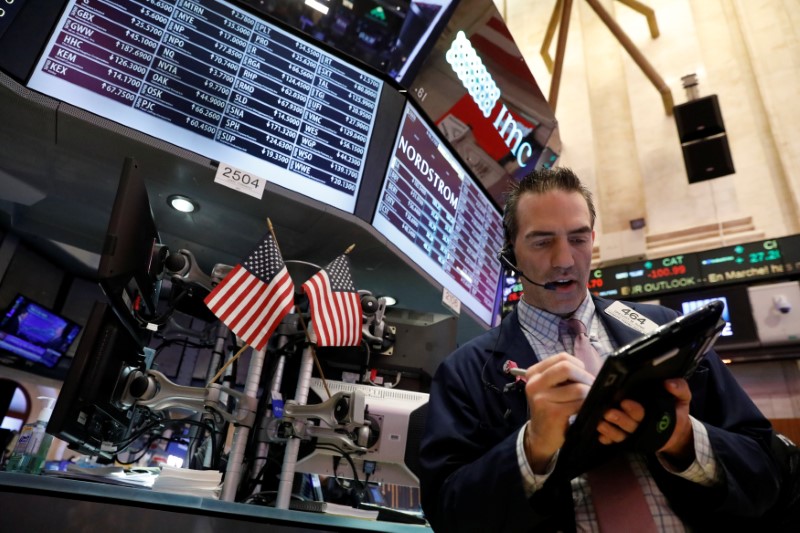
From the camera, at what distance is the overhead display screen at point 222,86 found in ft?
6.29

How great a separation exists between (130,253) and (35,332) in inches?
103

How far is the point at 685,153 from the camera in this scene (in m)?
4.64

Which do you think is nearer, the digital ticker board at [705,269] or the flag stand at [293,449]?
the flag stand at [293,449]

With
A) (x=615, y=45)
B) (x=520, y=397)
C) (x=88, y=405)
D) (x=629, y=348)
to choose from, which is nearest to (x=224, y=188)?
(x=88, y=405)

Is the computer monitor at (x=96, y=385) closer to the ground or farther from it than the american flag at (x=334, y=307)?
closer to the ground

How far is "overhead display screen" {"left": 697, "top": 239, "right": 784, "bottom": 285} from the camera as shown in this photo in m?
3.84

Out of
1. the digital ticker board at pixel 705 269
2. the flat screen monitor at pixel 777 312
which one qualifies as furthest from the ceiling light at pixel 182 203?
the flat screen monitor at pixel 777 312

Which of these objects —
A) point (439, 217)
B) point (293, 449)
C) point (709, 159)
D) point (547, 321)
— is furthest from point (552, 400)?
point (709, 159)

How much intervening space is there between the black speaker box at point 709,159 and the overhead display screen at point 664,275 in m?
0.87

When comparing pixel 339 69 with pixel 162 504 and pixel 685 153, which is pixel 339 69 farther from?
pixel 685 153

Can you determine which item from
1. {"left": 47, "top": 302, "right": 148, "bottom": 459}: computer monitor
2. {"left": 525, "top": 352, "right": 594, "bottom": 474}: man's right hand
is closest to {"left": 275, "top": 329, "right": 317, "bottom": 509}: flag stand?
{"left": 47, "top": 302, "right": 148, "bottom": 459}: computer monitor

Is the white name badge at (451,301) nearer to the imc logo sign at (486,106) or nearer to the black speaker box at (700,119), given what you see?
the imc logo sign at (486,106)

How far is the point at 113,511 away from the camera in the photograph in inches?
41.2

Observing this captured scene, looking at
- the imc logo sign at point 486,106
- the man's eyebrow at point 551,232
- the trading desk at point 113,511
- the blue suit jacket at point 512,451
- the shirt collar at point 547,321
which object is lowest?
the trading desk at point 113,511
